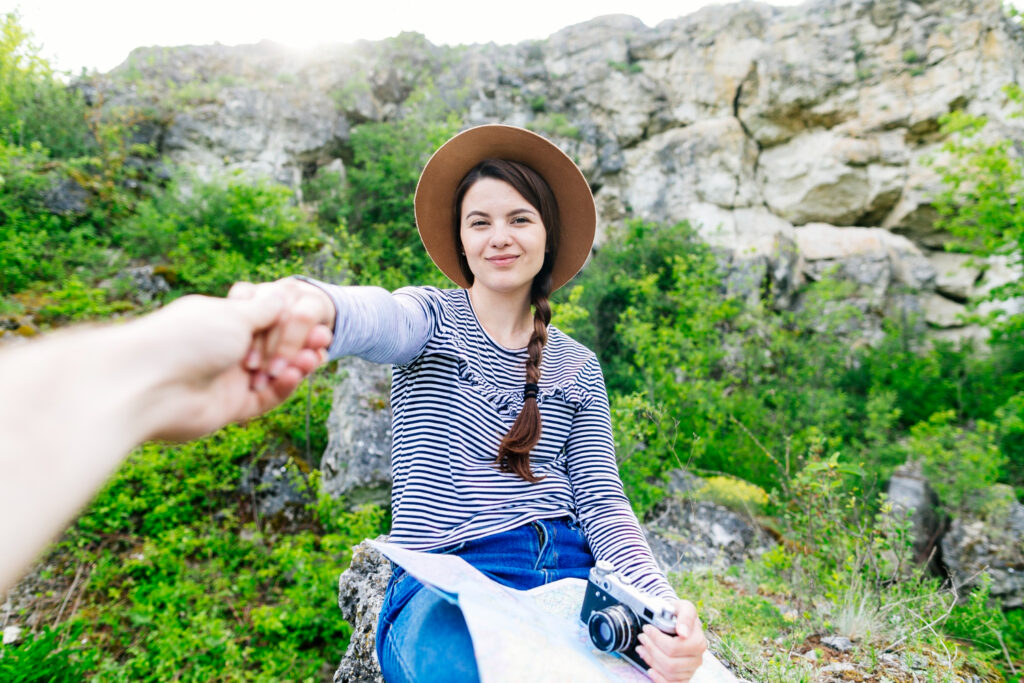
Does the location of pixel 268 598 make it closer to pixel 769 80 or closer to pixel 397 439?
→ pixel 397 439

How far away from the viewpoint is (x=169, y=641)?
279cm

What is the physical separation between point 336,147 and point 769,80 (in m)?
11.2

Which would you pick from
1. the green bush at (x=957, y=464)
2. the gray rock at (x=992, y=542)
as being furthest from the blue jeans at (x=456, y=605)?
the green bush at (x=957, y=464)

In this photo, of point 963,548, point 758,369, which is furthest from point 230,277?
point 963,548

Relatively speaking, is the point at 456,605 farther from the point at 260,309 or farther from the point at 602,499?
→ the point at 260,309

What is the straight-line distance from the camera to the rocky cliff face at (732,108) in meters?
10.7

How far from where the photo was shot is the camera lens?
100cm

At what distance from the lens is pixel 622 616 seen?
1.01 metres

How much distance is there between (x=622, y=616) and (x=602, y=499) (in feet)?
1.32

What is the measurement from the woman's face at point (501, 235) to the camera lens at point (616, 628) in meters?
0.88

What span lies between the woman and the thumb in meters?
0.20

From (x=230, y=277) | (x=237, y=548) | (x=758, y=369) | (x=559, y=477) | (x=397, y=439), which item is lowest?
(x=237, y=548)

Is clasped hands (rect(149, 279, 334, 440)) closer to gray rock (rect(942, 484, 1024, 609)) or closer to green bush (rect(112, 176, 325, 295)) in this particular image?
green bush (rect(112, 176, 325, 295))

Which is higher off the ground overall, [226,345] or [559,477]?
[226,345]
